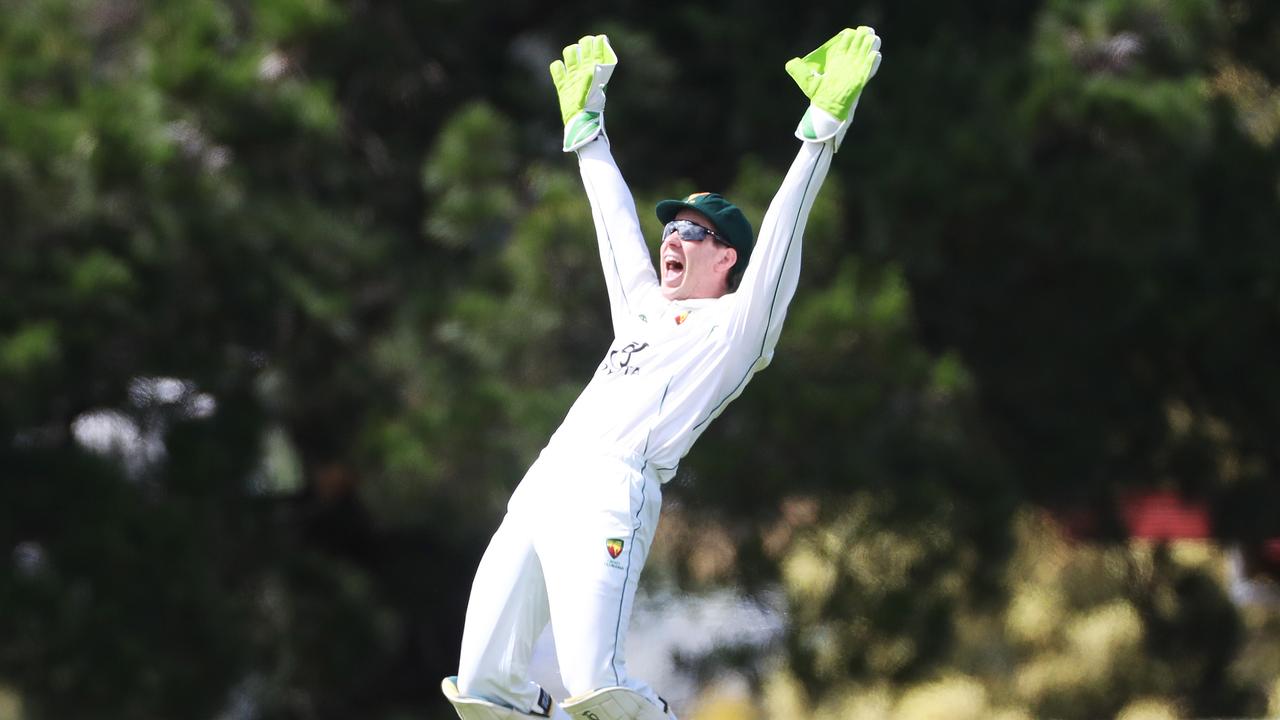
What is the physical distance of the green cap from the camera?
4383mm

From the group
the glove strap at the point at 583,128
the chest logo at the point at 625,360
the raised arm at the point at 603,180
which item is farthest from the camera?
the glove strap at the point at 583,128

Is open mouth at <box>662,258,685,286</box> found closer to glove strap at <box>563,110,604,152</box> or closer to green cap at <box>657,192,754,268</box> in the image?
green cap at <box>657,192,754,268</box>

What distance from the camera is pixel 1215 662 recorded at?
39.8 feet

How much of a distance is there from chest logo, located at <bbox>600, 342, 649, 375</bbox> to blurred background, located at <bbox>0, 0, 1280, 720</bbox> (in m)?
4.39

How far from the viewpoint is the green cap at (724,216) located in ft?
14.4

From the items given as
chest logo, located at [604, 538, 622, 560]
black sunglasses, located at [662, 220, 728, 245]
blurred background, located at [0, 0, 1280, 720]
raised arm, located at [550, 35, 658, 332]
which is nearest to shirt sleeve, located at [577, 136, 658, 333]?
raised arm, located at [550, 35, 658, 332]

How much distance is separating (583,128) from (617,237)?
0.30 meters

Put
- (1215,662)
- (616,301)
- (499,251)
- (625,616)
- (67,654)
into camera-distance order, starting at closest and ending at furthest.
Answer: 1. (625,616)
2. (616,301)
3. (67,654)
4. (499,251)
5. (1215,662)

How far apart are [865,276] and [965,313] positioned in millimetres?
1871

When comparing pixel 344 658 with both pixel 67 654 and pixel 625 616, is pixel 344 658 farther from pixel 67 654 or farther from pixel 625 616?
pixel 625 616

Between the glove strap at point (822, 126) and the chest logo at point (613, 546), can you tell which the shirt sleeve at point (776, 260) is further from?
the chest logo at point (613, 546)

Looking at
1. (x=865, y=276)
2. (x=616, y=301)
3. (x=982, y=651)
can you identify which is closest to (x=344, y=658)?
(x=865, y=276)

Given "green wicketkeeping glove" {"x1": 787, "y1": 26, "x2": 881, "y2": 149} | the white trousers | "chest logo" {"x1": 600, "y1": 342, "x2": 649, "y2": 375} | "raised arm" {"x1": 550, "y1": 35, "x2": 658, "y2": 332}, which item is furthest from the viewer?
"raised arm" {"x1": 550, "y1": 35, "x2": 658, "y2": 332}

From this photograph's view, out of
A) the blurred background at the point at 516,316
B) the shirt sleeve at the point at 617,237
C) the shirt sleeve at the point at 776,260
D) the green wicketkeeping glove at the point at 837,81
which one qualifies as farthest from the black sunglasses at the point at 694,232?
the blurred background at the point at 516,316
